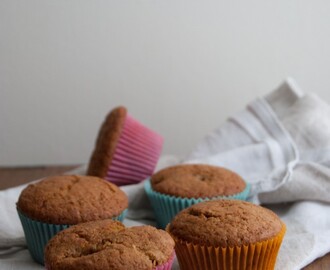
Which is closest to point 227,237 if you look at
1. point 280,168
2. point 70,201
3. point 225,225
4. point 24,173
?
point 225,225

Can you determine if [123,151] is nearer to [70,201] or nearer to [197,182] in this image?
[197,182]

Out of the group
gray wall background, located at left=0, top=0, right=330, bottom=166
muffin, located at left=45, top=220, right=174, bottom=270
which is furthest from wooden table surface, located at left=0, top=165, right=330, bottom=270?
muffin, located at left=45, top=220, right=174, bottom=270

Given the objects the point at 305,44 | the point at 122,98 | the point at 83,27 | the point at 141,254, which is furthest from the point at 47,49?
the point at 141,254

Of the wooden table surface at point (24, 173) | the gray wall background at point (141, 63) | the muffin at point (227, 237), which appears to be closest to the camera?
the muffin at point (227, 237)

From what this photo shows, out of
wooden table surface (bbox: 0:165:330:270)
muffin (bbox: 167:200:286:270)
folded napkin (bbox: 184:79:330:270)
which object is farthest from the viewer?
wooden table surface (bbox: 0:165:330:270)

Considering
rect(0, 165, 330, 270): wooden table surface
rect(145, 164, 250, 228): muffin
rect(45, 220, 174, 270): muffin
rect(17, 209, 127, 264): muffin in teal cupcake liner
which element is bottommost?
rect(0, 165, 330, 270): wooden table surface

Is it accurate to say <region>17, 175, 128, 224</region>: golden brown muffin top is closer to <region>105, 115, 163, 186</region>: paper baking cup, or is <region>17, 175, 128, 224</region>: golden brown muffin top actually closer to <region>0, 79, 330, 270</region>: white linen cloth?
<region>0, 79, 330, 270</region>: white linen cloth

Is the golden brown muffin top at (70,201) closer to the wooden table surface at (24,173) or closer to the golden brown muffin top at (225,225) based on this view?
the golden brown muffin top at (225,225)

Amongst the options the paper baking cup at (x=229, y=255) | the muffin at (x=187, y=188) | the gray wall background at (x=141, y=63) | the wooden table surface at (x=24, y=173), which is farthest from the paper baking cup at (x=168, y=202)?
the gray wall background at (x=141, y=63)
